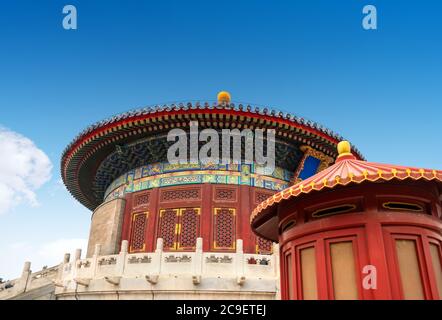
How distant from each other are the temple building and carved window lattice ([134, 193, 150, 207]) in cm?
8

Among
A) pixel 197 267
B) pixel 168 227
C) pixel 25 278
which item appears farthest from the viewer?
pixel 168 227

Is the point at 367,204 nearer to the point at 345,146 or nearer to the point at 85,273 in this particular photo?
the point at 345,146

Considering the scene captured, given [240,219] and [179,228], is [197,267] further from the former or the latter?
[240,219]

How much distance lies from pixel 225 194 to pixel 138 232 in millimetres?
3585

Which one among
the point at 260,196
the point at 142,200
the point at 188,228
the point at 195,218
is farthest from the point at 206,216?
the point at 142,200

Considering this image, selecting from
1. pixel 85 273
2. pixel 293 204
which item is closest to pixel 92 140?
pixel 85 273

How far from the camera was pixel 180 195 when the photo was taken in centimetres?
1458

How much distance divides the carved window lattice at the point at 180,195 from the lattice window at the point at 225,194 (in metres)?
0.72

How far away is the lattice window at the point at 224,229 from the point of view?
13562 mm

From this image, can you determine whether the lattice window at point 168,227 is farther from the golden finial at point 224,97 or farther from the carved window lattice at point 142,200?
the golden finial at point 224,97

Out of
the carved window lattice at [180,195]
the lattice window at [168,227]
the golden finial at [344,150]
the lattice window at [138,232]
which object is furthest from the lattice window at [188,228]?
the golden finial at [344,150]

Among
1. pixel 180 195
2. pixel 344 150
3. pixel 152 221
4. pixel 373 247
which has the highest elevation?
pixel 180 195

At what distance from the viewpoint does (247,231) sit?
1375cm

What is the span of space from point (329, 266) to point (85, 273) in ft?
28.0
